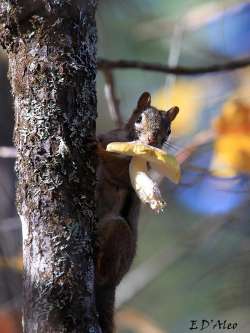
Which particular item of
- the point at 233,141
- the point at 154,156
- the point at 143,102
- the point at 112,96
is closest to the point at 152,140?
the point at 143,102

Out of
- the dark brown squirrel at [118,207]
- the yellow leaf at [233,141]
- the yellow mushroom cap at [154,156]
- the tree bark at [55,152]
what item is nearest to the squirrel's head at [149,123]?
the dark brown squirrel at [118,207]

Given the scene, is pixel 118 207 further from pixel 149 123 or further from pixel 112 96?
pixel 112 96

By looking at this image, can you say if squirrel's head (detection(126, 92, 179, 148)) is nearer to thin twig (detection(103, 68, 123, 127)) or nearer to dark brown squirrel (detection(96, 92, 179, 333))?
dark brown squirrel (detection(96, 92, 179, 333))

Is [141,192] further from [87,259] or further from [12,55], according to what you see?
[12,55]

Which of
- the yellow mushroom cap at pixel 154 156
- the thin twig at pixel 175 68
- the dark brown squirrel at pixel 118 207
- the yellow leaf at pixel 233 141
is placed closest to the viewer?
the yellow mushroom cap at pixel 154 156

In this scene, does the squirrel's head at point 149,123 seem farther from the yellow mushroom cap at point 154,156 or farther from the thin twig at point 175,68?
the yellow mushroom cap at point 154,156

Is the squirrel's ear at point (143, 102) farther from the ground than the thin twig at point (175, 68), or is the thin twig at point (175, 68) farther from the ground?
the thin twig at point (175, 68)
